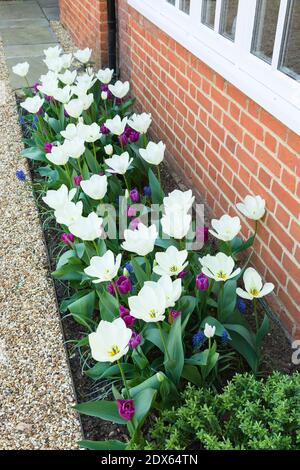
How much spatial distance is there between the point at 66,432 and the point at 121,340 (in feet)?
2.02

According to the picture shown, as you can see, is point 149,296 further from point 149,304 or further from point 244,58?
point 244,58

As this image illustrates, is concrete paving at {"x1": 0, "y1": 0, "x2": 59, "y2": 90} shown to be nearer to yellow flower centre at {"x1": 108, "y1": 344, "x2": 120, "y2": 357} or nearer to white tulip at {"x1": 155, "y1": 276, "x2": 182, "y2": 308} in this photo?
white tulip at {"x1": 155, "y1": 276, "x2": 182, "y2": 308}

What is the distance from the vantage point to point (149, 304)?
1.92m

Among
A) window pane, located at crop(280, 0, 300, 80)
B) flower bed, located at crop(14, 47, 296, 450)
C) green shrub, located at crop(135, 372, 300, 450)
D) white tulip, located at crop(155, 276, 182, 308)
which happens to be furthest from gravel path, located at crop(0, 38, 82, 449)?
window pane, located at crop(280, 0, 300, 80)

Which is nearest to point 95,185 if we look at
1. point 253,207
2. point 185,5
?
point 253,207

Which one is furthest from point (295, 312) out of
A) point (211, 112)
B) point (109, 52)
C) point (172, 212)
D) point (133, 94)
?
point (109, 52)

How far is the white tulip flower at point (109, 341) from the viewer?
1.80 metres

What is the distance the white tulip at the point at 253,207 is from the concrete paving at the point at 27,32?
3888 millimetres

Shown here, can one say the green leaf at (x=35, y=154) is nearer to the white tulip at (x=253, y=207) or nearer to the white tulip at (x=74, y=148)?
the white tulip at (x=74, y=148)

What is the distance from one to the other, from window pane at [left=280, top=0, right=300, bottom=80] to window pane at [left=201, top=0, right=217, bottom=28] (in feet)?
2.64

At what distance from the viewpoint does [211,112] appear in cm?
313

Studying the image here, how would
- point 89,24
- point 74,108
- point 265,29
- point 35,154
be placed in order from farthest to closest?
1. point 89,24
2. point 35,154
3. point 74,108
4. point 265,29

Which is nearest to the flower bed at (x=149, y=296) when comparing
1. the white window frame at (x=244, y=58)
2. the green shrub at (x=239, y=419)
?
the green shrub at (x=239, y=419)

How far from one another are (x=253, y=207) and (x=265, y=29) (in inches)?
30.7
